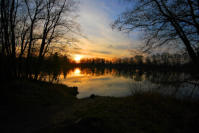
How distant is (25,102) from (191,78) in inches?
388

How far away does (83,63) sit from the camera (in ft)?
486

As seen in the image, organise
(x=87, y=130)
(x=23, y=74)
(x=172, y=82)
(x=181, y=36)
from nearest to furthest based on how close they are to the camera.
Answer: (x=87, y=130) → (x=181, y=36) → (x=172, y=82) → (x=23, y=74)

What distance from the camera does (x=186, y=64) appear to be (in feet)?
15.3

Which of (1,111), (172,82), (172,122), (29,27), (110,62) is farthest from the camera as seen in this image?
(110,62)

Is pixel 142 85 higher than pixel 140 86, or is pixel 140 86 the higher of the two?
pixel 140 86

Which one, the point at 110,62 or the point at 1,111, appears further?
the point at 110,62

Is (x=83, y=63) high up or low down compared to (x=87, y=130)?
up

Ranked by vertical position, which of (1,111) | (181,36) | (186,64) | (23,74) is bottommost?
(1,111)

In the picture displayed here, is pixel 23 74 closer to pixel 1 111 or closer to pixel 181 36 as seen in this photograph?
pixel 1 111

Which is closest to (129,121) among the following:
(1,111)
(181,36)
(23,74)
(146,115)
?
(146,115)

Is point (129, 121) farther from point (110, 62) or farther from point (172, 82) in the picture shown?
point (110, 62)

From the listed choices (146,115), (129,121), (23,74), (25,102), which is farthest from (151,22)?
(23,74)

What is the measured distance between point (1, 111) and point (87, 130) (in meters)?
5.64

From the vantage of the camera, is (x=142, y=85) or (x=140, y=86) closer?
(x=140, y=86)
